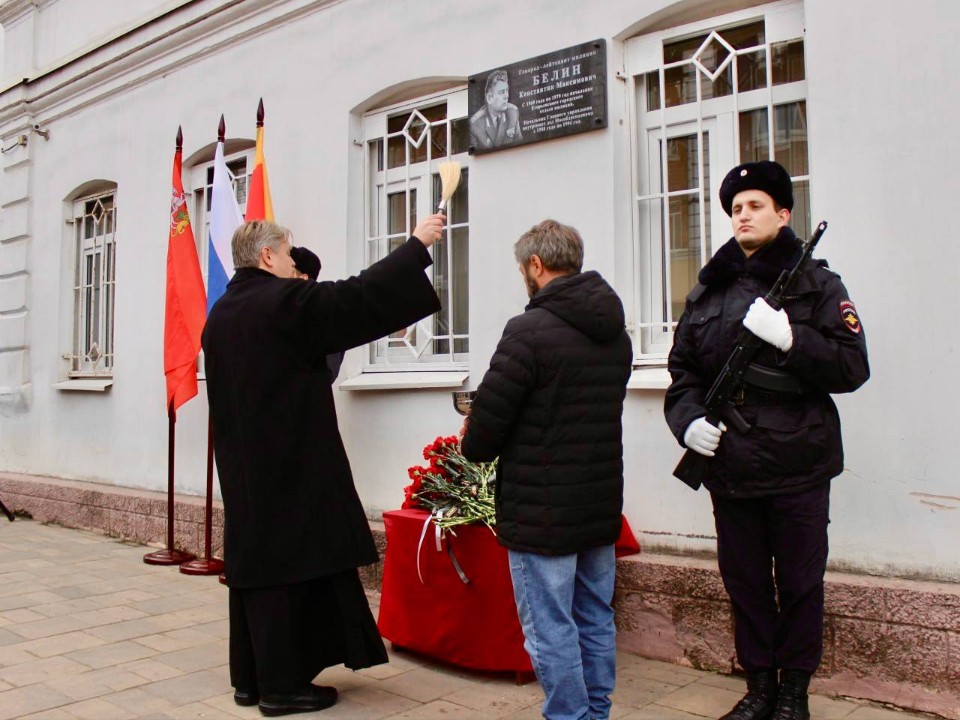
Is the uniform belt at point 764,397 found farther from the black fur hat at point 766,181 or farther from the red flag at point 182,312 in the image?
the red flag at point 182,312

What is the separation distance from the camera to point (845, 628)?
3484 millimetres

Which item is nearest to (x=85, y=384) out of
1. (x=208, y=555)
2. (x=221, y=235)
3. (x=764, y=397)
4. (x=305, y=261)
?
(x=208, y=555)

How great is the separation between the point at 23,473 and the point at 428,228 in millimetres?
6696

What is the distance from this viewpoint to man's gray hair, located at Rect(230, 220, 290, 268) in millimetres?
3604

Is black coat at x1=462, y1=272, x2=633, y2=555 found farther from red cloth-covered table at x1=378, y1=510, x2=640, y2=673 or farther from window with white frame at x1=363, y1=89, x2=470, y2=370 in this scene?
window with white frame at x1=363, y1=89, x2=470, y2=370

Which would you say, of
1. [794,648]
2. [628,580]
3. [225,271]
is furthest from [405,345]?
[794,648]

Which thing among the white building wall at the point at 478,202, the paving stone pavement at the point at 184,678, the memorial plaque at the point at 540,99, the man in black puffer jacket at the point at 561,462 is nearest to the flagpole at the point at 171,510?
the white building wall at the point at 478,202

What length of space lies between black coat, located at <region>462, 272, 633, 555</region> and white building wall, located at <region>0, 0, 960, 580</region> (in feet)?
3.10

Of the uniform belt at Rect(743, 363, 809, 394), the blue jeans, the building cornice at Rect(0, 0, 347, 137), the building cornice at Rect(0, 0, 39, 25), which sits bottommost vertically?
the blue jeans

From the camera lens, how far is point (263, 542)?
344 cm

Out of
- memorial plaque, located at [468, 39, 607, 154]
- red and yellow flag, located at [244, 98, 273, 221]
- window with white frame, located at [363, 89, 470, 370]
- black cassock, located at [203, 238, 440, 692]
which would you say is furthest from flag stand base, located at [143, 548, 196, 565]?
memorial plaque, located at [468, 39, 607, 154]

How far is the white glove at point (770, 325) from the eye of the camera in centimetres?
285

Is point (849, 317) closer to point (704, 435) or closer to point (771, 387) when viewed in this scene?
point (771, 387)

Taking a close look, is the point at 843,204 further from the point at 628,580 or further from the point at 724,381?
the point at 628,580
